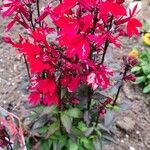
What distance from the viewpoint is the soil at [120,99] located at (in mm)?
2533

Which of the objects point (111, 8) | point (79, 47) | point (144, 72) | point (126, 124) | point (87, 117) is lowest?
point (126, 124)

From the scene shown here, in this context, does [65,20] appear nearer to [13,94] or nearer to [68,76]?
[68,76]

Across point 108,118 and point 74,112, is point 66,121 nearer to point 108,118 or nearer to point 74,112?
point 74,112

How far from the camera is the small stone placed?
101 inches

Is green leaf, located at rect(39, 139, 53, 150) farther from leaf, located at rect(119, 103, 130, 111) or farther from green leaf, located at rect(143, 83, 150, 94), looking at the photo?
green leaf, located at rect(143, 83, 150, 94)

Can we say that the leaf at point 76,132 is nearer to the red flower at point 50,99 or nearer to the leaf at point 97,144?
the leaf at point 97,144

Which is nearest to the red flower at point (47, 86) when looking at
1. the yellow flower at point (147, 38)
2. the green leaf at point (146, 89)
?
the green leaf at point (146, 89)

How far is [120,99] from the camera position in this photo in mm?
2727

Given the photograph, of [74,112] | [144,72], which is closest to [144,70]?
[144,72]

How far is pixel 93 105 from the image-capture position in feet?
7.02

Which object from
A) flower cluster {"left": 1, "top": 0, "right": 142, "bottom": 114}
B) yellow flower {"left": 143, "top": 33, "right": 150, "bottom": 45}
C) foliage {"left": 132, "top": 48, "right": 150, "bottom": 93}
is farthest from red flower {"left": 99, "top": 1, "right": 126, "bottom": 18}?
yellow flower {"left": 143, "top": 33, "right": 150, "bottom": 45}

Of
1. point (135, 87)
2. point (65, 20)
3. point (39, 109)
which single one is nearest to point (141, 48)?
point (135, 87)

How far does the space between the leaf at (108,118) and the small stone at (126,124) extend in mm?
553

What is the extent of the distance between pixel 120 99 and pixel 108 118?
721 mm
